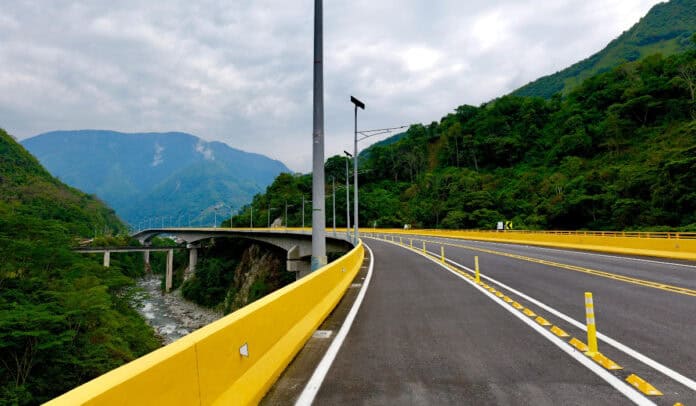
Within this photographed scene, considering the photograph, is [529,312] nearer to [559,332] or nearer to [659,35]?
[559,332]

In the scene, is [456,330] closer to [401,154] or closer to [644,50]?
[401,154]

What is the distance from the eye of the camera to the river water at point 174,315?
51.3 meters

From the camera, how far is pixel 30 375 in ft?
44.5

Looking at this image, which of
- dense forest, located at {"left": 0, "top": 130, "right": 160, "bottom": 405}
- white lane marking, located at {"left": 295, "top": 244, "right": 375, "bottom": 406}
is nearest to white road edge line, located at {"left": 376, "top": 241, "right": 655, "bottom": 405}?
white lane marking, located at {"left": 295, "top": 244, "right": 375, "bottom": 406}

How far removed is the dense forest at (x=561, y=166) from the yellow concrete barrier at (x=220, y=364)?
3484 cm

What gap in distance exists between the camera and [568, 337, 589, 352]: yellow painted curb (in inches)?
228

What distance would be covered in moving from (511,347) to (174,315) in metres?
65.8

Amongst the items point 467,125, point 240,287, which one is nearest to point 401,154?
point 467,125

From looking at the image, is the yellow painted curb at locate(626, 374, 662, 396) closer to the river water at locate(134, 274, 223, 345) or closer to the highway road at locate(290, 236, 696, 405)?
the highway road at locate(290, 236, 696, 405)

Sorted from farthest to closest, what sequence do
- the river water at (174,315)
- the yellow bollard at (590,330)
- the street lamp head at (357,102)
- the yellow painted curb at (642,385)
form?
the river water at (174,315)
the street lamp head at (357,102)
the yellow bollard at (590,330)
the yellow painted curb at (642,385)

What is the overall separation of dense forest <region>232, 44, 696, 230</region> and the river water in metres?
28.4

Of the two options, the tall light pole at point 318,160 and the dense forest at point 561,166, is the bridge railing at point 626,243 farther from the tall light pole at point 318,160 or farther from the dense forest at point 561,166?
the tall light pole at point 318,160

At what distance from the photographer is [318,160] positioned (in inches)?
428

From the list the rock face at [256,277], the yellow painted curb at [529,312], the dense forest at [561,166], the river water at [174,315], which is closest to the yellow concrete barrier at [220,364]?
the yellow painted curb at [529,312]
